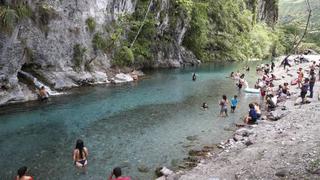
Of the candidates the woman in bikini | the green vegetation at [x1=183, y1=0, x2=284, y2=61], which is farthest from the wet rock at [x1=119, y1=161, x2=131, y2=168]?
the green vegetation at [x1=183, y1=0, x2=284, y2=61]

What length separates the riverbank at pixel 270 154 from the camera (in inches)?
602

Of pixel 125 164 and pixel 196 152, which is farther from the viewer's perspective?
pixel 196 152

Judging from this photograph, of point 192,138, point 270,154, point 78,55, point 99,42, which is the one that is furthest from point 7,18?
point 270,154

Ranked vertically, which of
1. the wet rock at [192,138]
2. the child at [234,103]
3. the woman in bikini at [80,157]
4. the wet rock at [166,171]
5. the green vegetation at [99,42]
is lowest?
the wet rock at [166,171]

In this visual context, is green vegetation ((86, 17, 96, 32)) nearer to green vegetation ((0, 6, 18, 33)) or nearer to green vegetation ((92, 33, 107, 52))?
green vegetation ((92, 33, 107, 52))

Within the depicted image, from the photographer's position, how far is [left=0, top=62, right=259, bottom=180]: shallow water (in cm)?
1872

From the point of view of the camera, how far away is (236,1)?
9681cm

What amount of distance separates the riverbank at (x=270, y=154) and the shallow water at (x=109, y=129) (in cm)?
197

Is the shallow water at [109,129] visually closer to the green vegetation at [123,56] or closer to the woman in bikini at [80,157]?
the woman in bikini at [80,157]

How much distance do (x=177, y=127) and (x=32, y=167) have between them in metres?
11.0

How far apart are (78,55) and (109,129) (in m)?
20.5

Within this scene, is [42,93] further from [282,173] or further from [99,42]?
[282,173]

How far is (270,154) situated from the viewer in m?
17.5

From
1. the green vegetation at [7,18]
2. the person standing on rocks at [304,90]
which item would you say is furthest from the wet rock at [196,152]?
the green vegetation at [7,18]
